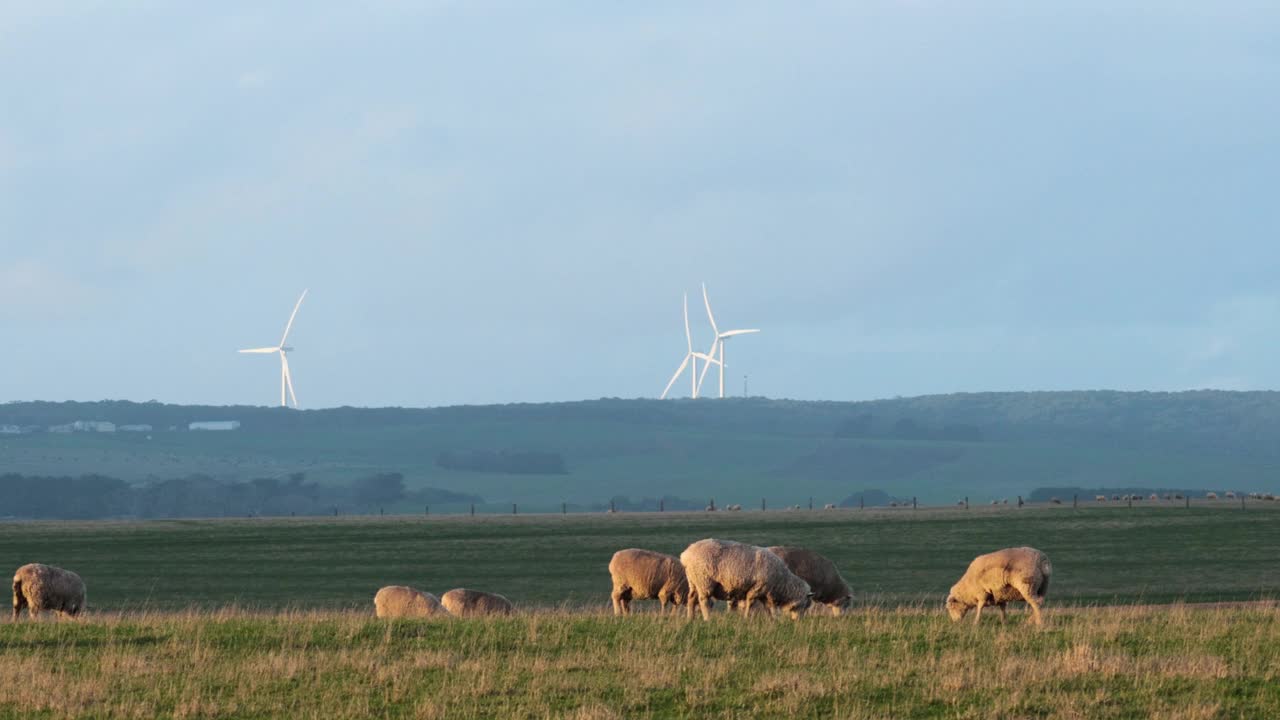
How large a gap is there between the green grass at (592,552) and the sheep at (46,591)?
706 inches

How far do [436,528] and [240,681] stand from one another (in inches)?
3207

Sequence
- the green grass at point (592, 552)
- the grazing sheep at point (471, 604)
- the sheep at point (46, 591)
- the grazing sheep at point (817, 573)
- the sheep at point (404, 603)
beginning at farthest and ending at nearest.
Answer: the green grass at point (592, 552), the sheep at point (404, 603), the grazing sheep at point (471, 604), the sheep at point (46, 591), the grazing sheep at point (817, 573)

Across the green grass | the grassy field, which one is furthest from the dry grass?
the green grass

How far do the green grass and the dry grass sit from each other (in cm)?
2350

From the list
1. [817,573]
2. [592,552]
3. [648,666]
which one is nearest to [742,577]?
[817,573]

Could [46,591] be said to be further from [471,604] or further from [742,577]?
[742,577]

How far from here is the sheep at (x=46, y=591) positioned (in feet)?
100

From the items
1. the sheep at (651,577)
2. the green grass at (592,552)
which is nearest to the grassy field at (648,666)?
the sheep at (651,577)

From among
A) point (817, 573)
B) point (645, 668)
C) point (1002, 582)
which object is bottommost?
point (645, 668)

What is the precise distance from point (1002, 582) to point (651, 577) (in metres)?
6.52

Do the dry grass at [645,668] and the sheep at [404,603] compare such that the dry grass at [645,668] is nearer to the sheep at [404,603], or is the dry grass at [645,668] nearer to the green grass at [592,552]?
the sheep at [404,603]

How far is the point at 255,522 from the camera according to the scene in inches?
4464

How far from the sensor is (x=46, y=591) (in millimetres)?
30594

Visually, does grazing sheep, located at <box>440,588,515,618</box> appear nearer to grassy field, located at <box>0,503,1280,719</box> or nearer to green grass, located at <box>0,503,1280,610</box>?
grassy field, located at <box>0,503,1280,719</box>
